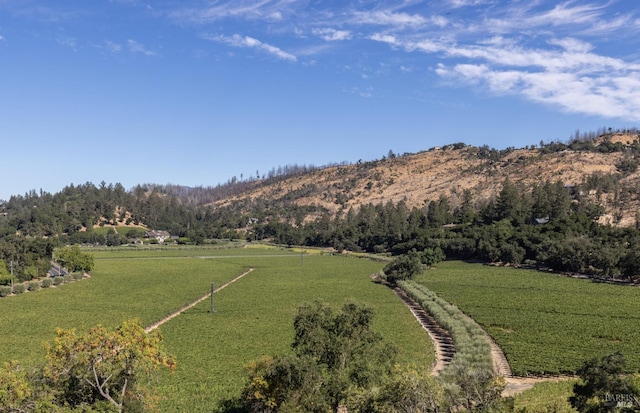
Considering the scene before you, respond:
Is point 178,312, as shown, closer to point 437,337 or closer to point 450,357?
point 437,337

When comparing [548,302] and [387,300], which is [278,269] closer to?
[387,300]

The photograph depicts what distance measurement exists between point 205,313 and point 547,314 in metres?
48.3

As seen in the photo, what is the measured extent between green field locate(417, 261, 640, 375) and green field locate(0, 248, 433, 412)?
9.57 m

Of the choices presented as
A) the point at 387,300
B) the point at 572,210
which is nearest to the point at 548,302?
the point at 387,300

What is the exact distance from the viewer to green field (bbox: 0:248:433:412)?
42250 mm

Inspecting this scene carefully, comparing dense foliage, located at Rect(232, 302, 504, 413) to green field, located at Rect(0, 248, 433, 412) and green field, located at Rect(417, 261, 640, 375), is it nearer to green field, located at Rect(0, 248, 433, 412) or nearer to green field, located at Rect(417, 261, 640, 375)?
green field, located at Rect(0, 248, 433, 412)

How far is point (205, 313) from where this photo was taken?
70.6 m

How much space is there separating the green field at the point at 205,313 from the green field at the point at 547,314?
31.4 feet

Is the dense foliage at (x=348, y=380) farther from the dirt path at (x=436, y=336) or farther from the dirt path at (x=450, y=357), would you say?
the dirt path at (x=436, y=336)

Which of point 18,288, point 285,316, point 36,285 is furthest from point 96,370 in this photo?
point 36,285

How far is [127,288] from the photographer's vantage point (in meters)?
93.5

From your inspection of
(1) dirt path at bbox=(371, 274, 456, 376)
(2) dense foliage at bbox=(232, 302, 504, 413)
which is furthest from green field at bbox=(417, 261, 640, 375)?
A: (2) dense foliage at bbox=(232, 302, 504, 413)

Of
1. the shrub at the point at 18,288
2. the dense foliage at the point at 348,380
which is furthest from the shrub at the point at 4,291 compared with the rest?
the dense foliage at the point at 348,380

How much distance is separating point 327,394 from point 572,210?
500 ft
